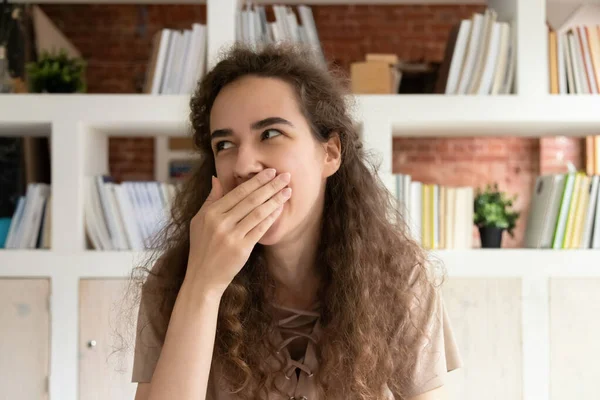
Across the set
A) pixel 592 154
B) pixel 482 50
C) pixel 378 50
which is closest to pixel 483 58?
pixel 482 50

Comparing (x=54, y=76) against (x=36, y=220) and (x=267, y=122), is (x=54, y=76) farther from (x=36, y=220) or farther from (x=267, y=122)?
(x=267, y=122)

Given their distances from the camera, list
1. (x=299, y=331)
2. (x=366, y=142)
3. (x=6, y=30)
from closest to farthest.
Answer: (x=299, y=331) < (x=366, y=142) < (x=6, y=30)

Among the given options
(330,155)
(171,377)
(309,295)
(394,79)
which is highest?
(394,79)

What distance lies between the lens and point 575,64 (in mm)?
2365

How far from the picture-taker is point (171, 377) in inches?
49.7

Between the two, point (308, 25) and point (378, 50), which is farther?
point (378, 50)

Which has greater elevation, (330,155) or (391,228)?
(330,155)

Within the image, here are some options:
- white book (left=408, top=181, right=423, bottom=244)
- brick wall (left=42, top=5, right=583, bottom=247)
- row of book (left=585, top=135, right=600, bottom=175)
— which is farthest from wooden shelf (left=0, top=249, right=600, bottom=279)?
row of book (left=585, top=135, right=600, bottom=175)

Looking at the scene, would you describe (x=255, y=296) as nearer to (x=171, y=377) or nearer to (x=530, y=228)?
(x=171, y=377)

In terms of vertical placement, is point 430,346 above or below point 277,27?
below

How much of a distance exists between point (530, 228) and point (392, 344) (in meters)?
1.31

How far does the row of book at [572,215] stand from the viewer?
2396 mm

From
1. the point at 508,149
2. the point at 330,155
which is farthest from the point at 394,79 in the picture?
the point at 508,149

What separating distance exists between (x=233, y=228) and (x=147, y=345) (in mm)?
350
